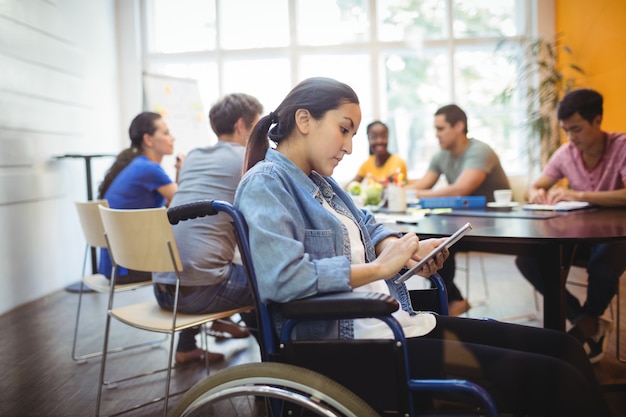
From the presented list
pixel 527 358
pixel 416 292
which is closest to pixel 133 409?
pixel 416 292

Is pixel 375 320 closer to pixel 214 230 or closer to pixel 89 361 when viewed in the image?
pixel 214 230

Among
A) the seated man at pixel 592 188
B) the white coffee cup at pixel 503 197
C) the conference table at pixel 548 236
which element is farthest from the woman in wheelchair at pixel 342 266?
the white coffee cup at pixel 503 197

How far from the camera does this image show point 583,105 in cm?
257

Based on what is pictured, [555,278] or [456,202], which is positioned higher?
[456,202]

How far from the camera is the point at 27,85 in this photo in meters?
4.18

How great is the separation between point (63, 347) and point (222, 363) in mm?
962

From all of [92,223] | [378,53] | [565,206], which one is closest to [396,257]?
[565,206]

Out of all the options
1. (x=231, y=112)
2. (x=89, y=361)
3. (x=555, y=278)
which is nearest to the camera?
(x=555, y=278)

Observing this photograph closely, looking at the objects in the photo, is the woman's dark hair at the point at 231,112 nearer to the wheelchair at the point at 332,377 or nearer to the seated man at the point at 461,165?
the seated man at the point at 461,165

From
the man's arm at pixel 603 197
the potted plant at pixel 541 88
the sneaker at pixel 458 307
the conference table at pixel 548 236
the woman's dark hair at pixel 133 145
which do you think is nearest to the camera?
the conference table at pixel 548 236

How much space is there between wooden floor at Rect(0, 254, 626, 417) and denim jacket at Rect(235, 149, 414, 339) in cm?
89

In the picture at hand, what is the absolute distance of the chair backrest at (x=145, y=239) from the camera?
1.88m

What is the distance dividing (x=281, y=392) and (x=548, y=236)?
3.37ft

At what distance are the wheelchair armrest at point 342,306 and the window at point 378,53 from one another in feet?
16.2
